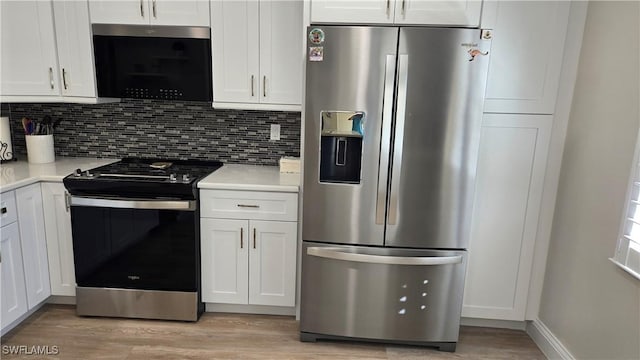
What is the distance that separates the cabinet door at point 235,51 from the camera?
2.54m

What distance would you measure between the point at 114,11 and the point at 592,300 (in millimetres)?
3064

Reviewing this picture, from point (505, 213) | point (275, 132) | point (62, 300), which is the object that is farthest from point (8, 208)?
point (505, 213)

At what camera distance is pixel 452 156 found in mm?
2113

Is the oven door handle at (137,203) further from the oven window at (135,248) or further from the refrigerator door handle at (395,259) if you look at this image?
the refrigerator door handle at (395,259)

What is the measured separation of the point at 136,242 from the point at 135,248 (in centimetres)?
4

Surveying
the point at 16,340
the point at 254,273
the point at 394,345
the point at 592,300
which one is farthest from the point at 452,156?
the point at 16,340

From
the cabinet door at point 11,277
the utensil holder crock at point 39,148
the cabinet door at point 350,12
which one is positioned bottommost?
the cabinet door at point 11,277

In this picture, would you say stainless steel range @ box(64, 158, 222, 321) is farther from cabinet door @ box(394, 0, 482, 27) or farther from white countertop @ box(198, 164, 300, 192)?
cabinet door @ box(394, 0, 482, 27)

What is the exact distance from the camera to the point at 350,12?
85.3 inches

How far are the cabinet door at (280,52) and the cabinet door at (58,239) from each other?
1.35 metres

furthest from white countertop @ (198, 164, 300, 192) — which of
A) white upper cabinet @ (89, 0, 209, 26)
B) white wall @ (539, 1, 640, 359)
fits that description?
white wall @ (539, 1, 640, 359)

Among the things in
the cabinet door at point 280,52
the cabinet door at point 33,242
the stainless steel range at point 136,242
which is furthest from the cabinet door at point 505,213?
the cabinet door at point 33,242

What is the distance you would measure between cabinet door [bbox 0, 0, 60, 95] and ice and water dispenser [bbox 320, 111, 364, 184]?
1817 millimetres

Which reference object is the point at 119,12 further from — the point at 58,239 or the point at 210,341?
the point at 210,341
